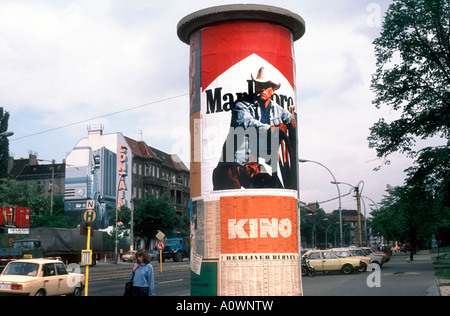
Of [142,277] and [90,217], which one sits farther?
[90,217]

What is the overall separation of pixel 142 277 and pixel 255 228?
110 inches

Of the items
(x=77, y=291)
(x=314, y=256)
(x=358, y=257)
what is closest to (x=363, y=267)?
(x=358, y=257)

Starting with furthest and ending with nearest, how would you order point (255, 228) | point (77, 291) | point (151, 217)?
point (151, 217)
point (77, 291)
point (255, 228)

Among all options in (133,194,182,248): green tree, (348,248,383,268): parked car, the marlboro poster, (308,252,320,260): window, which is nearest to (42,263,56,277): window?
the marlboro poster

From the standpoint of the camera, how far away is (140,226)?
2724 inches

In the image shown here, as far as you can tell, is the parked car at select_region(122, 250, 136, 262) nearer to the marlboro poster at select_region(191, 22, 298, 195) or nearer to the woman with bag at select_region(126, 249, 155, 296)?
the marlboro poster at select_region(191, 22, 298, 195)

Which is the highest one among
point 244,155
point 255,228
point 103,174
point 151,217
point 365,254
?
point 103,174

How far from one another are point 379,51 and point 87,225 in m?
24.7

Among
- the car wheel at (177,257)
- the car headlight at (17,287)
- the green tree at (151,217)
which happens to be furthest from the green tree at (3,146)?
the car headlight at (17,287)

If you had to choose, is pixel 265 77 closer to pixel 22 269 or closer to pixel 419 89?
pixel 22 269

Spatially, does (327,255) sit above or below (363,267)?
above

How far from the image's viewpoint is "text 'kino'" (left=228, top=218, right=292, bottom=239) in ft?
38.6

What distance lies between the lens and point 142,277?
10586 mm

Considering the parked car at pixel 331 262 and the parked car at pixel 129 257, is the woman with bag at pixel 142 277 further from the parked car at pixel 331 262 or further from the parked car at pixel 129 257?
the parked car at pixel 129 257
